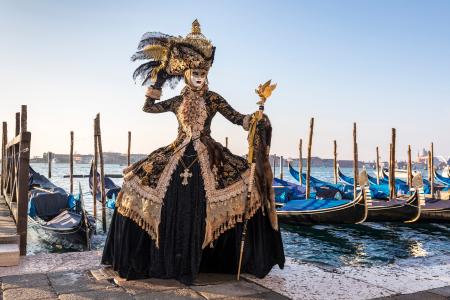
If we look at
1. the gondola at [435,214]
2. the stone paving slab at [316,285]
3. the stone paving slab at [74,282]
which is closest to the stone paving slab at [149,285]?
the stone paving slab at [74,282]

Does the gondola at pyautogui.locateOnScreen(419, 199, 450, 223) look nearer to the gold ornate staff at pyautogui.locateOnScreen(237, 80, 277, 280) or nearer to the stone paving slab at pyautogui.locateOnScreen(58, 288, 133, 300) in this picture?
the gold ornate staff at pyautogui.locateOnScreen(237, 80, 277, 280)

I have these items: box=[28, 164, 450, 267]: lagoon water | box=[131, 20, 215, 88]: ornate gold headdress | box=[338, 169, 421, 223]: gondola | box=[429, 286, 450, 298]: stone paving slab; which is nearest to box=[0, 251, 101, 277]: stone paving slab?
box=[131, 20, 215, 88]: ornate gold headdress

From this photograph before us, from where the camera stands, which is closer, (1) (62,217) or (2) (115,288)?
(2) (115,288)

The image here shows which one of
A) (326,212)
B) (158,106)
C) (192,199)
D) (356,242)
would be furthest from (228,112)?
(326,212)

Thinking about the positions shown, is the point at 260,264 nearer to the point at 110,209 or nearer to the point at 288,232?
the point at 288,232

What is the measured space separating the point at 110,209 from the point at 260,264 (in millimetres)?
17547

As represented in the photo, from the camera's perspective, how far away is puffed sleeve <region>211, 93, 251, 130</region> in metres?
3.92

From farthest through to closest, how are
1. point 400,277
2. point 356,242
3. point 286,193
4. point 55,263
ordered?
point 286,193 < point 356,242 < point 55,263 < point 400,277

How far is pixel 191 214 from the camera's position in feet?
11.8

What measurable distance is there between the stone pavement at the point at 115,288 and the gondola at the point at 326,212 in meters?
10.6

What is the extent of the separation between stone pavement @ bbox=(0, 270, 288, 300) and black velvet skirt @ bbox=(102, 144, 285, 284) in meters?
0.13

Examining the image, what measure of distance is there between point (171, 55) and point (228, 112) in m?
0.75

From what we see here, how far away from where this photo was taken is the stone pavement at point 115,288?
3083mm

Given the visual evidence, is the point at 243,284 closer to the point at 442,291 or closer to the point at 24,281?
the point at 442,291
